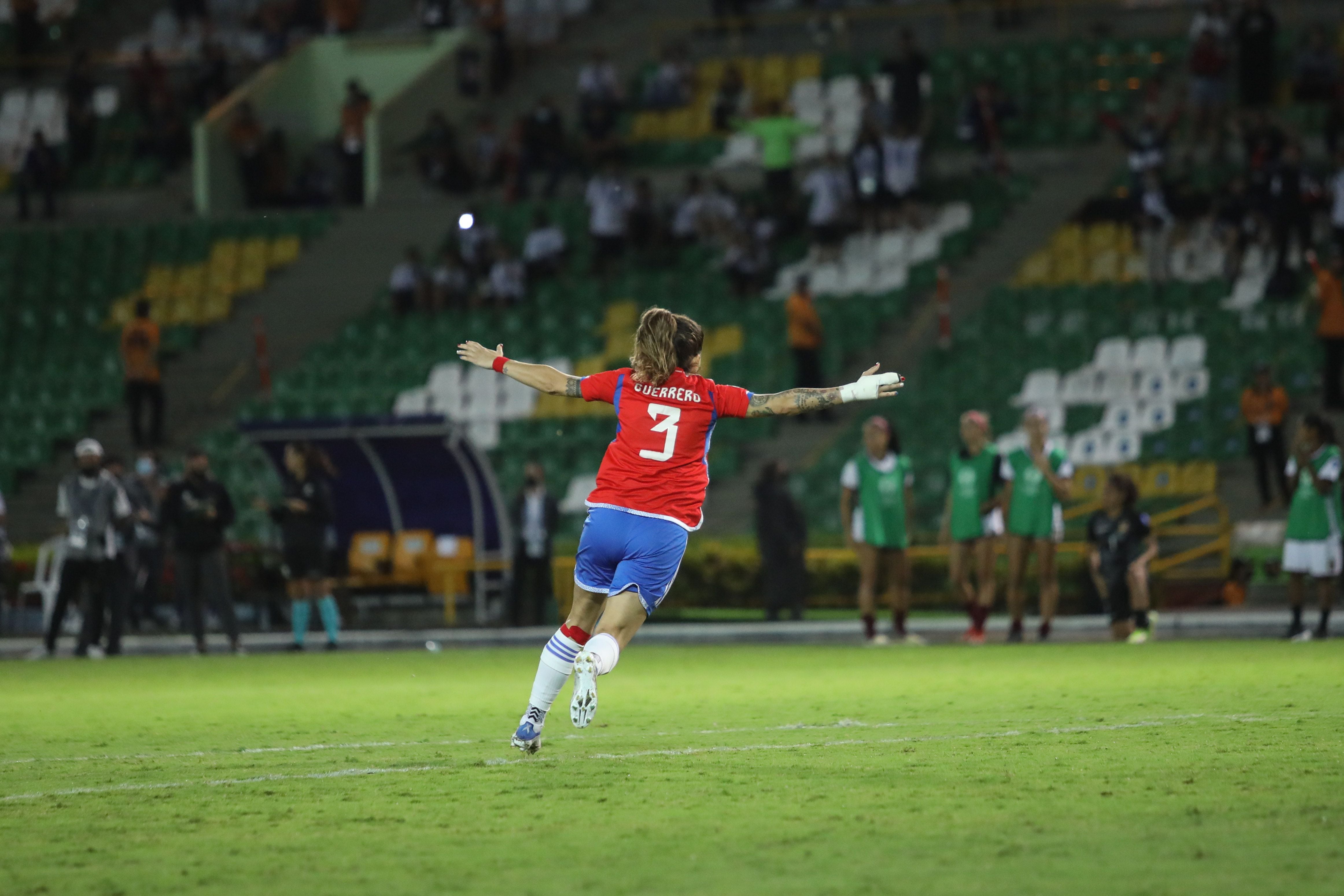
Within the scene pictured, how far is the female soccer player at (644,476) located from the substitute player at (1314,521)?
9387mm

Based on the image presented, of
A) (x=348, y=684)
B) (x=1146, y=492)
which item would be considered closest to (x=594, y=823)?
(x=348, y=684)

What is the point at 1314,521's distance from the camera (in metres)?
18.3

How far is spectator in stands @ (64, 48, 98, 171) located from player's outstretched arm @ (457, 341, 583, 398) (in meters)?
31.3

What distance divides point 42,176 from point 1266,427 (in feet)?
80.5

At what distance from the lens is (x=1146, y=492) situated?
82.6 ft

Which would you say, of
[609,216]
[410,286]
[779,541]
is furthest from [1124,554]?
[410,286]

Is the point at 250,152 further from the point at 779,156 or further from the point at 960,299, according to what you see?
the point at 960,299

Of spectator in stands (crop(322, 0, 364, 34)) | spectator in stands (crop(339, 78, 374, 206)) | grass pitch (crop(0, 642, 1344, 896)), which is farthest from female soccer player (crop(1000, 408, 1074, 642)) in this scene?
spectator in stands (crop(322, 0, 364, 34))

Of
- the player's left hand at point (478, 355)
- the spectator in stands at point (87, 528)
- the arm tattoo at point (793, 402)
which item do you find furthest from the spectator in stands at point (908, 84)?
the arm tattoo at point (793, 402)

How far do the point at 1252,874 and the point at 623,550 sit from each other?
396 centimetres

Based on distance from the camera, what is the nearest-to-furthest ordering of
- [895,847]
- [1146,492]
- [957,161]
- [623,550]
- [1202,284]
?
1. [895,847]
2. [623,550]
3. [1146,492]
4. [1202,284]
5. [957,161]

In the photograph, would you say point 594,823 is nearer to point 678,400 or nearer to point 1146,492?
point 678,400

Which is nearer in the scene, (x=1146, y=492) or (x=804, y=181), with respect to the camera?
(x=1146, y=492)

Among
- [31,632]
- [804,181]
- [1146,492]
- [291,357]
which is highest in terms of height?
[804,181]
